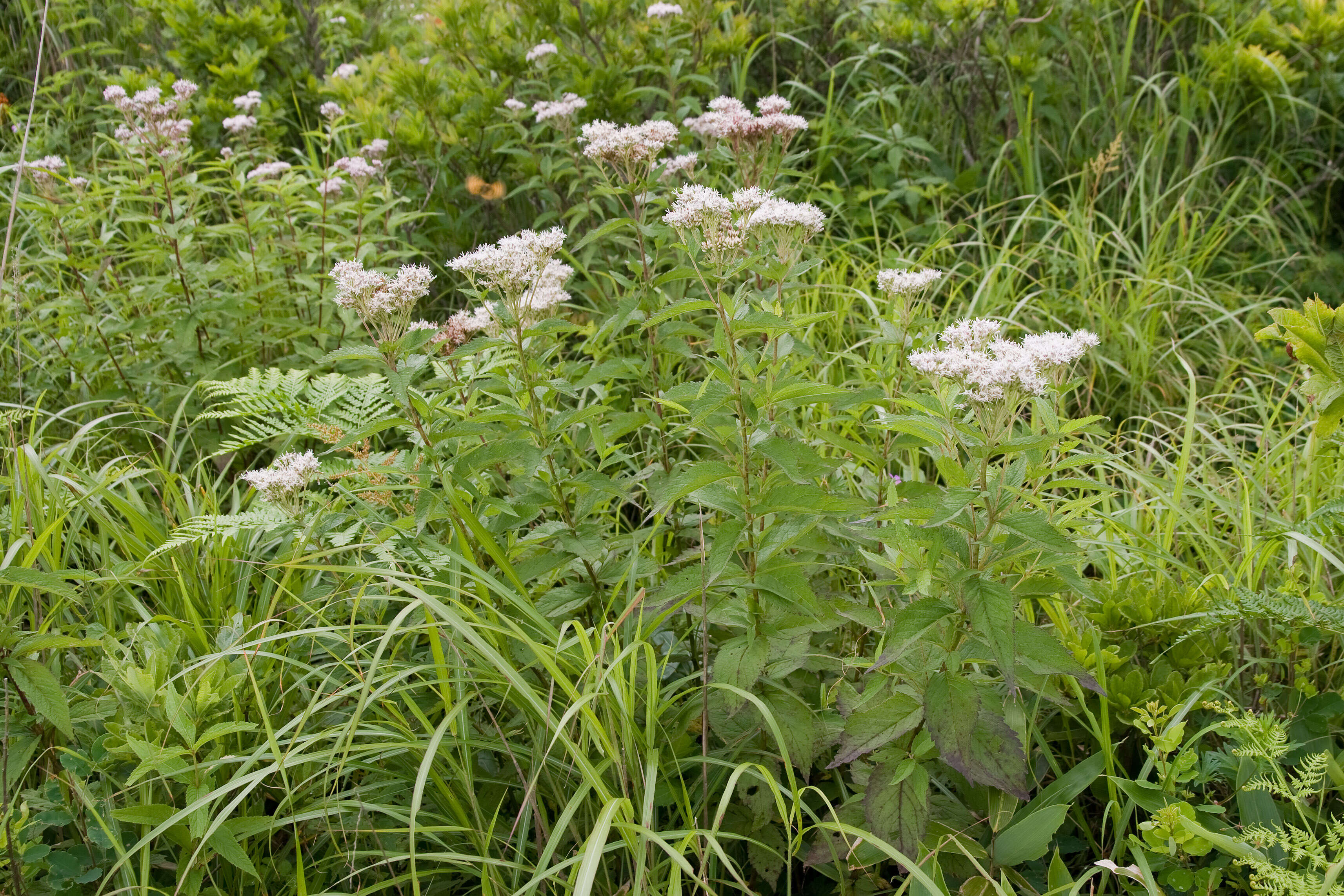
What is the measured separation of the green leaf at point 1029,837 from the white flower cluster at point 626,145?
4.88 feet

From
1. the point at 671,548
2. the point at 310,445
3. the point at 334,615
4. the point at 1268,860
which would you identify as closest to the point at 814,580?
the point at 671,548

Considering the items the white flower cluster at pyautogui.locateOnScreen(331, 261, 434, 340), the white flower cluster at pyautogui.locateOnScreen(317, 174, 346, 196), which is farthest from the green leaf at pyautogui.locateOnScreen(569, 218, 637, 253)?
the white flower cluster at pyautogui.locateOnScreen(317, 174, 346, 196)

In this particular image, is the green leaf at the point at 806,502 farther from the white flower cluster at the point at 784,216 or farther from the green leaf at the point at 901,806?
the white flower cluster at the point at 784,216

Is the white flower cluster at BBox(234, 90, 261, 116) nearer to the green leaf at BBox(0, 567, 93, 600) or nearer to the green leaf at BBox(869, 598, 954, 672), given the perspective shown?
the green leaf at BBox(0, 567, 93, 600)

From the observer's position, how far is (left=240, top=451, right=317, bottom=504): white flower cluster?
187 centimetres

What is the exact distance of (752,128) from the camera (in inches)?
97.7

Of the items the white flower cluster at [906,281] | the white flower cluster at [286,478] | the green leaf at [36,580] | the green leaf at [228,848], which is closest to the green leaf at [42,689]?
the green leaf at [36,580]

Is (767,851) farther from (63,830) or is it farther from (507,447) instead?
(63,830)

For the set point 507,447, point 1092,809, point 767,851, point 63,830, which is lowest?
point 1092,809

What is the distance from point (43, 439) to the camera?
2.86 metres

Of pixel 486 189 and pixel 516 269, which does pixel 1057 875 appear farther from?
pixel 486 189

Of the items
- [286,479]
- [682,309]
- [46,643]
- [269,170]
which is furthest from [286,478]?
[269,170]

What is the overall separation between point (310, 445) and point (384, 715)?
1326mm

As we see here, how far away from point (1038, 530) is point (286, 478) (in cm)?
136
